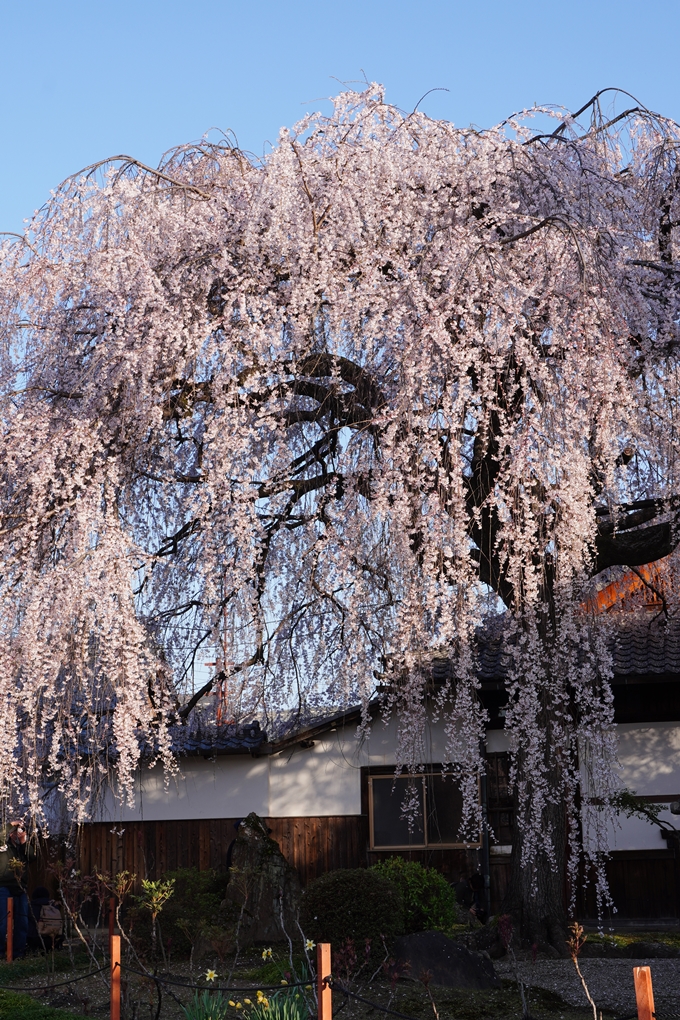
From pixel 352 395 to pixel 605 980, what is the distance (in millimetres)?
5048

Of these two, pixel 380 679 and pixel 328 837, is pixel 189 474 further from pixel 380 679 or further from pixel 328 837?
pixel 328 837

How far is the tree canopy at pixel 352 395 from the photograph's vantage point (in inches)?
287

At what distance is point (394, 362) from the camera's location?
7.78 m

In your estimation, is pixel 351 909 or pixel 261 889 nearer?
pixel 351 909

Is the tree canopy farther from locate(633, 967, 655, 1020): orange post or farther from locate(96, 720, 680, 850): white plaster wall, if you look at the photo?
locate(96, 720, 680, 850): white plaster wall

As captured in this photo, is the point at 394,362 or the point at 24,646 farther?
the point at 394,362

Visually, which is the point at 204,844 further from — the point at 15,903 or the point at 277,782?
the point at 15,903

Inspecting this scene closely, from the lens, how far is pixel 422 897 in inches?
393

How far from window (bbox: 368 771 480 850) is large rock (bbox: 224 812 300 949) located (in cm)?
286

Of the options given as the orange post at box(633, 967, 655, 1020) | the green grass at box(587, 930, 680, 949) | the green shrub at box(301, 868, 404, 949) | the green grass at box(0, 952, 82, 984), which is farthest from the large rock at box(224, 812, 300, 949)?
the orange post at box(633, 967, 655, 1020)

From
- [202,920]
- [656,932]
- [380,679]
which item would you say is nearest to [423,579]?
[380,679]

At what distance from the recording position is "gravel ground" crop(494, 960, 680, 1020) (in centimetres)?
714

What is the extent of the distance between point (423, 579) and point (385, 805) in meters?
7.15

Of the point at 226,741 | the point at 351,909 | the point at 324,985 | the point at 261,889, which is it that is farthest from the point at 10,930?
the point at 324,985
